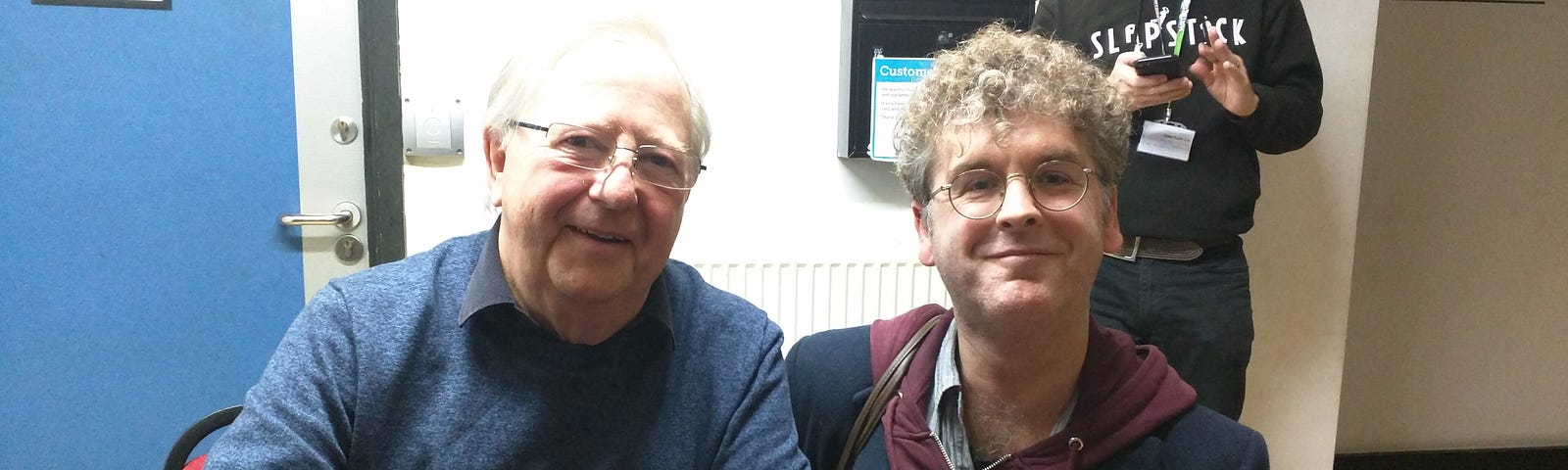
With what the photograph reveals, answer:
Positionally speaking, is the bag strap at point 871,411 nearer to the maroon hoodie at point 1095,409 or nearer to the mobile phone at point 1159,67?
the maroon hoodie at point 1095,409

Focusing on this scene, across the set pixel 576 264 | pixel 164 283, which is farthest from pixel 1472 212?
pixel 164 283

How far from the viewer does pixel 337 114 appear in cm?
212

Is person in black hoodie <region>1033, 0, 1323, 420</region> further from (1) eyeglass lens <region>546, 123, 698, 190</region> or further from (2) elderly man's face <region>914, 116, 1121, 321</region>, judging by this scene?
(1) eyeglass lens <region>546, 123, 698, 190</region>

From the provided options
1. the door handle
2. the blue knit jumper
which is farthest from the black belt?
the door handle

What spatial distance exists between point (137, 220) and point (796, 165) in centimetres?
158

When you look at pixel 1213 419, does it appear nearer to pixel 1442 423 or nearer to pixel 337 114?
pixel 337 114

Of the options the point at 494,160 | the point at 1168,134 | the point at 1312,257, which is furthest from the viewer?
the point at 1312,257

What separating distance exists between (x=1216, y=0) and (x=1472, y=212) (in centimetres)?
191

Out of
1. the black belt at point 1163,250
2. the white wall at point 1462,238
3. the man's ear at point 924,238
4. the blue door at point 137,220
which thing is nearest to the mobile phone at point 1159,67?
the black belt at point 1163,250

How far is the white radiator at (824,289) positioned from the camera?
226 cm

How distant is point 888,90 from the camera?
7.21ft

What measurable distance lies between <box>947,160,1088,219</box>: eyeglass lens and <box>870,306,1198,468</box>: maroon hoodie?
0.72ft

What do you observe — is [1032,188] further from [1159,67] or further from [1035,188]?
[1159,67]

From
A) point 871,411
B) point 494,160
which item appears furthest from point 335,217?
point 871,411
